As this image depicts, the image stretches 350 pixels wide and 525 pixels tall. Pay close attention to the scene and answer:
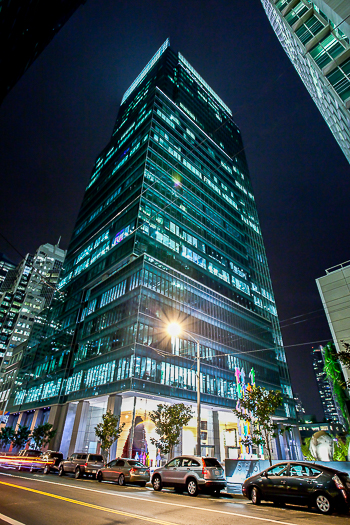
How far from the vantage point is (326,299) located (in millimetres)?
30469

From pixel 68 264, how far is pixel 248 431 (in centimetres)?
5455

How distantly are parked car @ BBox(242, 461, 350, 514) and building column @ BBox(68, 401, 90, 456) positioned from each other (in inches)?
1373

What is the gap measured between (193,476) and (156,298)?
2789cm

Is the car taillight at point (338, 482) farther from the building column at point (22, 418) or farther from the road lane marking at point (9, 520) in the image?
the building column at point (22, 418)

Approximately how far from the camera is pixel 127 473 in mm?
16062

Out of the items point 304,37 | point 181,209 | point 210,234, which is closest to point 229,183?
point 210,234

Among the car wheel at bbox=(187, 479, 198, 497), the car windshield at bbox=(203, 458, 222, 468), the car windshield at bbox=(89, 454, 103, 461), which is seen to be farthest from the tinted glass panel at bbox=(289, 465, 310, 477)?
the car windshield at bbox=(89, 454, 103, 461)

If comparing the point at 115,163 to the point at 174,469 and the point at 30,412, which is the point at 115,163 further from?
the point at 174,469

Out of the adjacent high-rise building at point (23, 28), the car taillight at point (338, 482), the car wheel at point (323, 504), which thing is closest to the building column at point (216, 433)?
the car wheel at point (323, 504)

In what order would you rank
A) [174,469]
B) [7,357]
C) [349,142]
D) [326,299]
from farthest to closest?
[7,357], [349,142], [326,299], [174,469]

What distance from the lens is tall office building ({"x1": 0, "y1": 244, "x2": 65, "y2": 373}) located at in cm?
12019

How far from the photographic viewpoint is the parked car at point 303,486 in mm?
8945

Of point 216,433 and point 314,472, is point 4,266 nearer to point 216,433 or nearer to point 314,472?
point 216,433

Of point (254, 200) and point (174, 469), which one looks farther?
point (254, 200)
